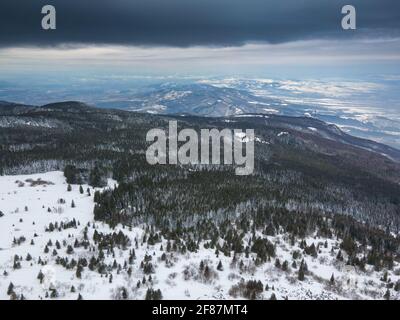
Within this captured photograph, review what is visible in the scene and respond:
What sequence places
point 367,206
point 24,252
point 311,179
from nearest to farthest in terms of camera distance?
point 24,252 → point 367,206 → point 311,179

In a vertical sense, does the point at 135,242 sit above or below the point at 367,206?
above

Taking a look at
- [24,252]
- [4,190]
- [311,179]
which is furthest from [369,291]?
[311,179]

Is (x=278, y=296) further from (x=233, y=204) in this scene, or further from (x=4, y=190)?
(x=4, y=190)

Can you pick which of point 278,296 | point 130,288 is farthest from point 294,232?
point 130,288

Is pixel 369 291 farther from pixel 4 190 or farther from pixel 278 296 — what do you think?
pixel 4 190

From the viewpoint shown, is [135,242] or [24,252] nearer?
[24,252]

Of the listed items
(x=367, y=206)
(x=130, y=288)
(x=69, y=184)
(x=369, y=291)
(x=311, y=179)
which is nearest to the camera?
(x=130, y=288)
